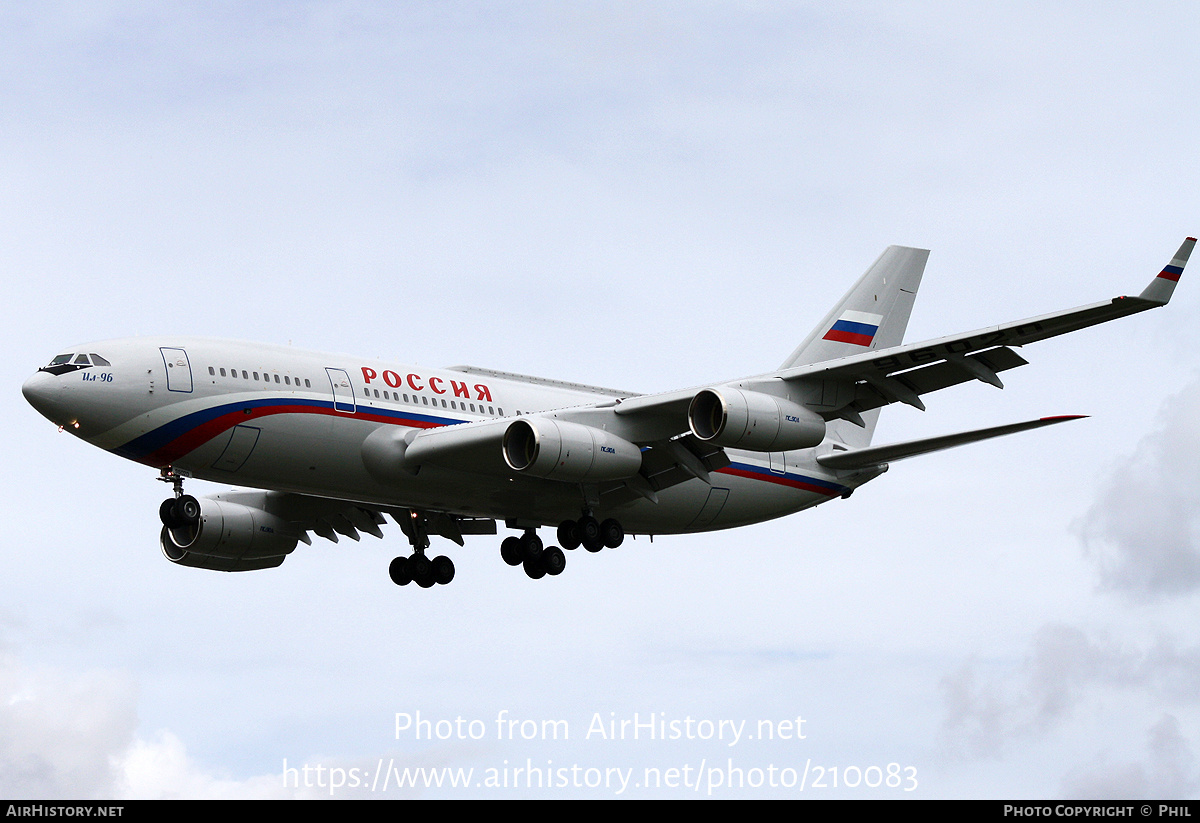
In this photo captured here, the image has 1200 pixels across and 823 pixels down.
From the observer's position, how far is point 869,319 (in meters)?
43.6

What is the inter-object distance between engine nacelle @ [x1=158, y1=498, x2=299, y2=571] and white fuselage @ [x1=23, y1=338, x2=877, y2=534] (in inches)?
233

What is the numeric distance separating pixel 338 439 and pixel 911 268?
19746 mm

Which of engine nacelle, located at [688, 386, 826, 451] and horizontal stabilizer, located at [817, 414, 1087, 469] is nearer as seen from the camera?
engine nacelle, located at [688, 386, 826, 451]

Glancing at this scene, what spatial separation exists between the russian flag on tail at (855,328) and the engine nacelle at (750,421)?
964 centimetres

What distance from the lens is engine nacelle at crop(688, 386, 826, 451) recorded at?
32500 millimetres

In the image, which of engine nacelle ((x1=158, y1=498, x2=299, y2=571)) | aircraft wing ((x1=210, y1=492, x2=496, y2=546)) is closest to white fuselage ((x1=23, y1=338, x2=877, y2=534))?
aircraft wing ((x1=210, y1=492, x2=496, y2=546))

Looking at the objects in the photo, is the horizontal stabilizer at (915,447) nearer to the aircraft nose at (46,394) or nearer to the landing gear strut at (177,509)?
the landing gear strut at (177,509)

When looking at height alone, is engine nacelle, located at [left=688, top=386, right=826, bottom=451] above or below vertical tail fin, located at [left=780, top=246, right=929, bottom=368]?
below

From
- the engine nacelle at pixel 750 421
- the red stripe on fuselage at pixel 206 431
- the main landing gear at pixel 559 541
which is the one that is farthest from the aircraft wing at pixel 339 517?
the engine nacelle at pixel 750 421

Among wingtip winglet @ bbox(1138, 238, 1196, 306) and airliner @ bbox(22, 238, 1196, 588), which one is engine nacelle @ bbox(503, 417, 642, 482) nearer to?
airliner @ bbox(22, 238, 1196, 588)

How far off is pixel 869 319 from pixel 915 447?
264 inches
